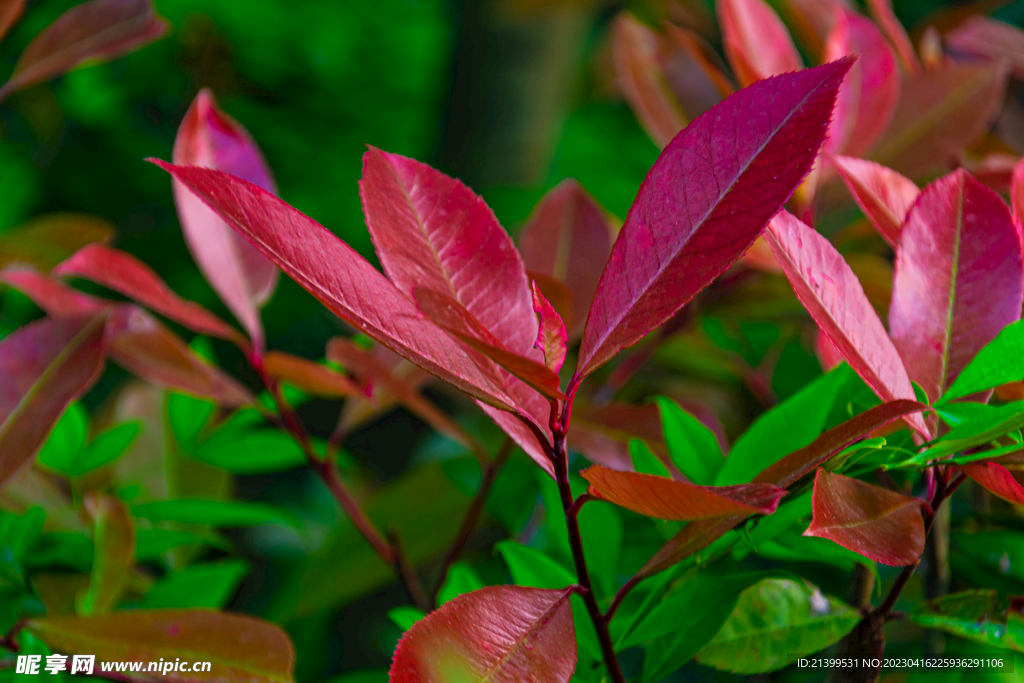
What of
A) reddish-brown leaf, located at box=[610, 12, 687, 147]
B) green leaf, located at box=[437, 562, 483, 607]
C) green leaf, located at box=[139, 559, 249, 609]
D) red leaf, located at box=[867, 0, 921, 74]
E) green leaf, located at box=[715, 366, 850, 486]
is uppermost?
red leaf, located at box=[867, 0, 921, 74]

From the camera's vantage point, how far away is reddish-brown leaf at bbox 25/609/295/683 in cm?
29

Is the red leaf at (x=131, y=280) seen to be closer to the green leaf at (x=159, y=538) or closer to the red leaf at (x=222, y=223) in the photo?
the red leaf at (x=222, y=223)

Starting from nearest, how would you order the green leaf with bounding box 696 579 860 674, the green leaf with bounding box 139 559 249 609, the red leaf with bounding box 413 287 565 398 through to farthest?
the red leaf with bounding box 413 287 565 398 → the green leaf with bounding box 696 579 860 674 → the green leaf with bounding box 139 559 249 609

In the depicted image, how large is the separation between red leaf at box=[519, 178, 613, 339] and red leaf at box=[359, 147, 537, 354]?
0.17m

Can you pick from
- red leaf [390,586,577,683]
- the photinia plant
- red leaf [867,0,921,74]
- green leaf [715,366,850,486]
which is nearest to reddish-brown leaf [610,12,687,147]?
the photinia plant

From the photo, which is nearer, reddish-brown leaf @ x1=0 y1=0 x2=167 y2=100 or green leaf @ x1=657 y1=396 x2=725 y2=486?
green leaf @ x1=657 y1=396 x2=725 y2=486

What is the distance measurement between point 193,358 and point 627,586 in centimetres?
27

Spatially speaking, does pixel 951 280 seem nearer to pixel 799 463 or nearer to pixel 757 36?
pixel 799 463

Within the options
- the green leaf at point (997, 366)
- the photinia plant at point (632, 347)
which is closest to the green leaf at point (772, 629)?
the photinia plant at point (632, 347)

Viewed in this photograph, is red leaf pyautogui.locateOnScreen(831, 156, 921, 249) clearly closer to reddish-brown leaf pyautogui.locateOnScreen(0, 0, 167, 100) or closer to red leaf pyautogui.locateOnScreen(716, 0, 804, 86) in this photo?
red leaf pyautogui.locateOnScreen(716, 0, 804, 86)

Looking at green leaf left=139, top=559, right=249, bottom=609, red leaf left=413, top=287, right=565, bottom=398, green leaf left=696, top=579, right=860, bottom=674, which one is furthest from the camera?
green leaf left=139, top=559, right=249, bottom=609

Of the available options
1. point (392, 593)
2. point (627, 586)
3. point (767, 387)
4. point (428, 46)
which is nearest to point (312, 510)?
point (392, 593)

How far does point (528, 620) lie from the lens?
0.22 metres

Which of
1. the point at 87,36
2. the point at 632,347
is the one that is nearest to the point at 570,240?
the point at 632,347
